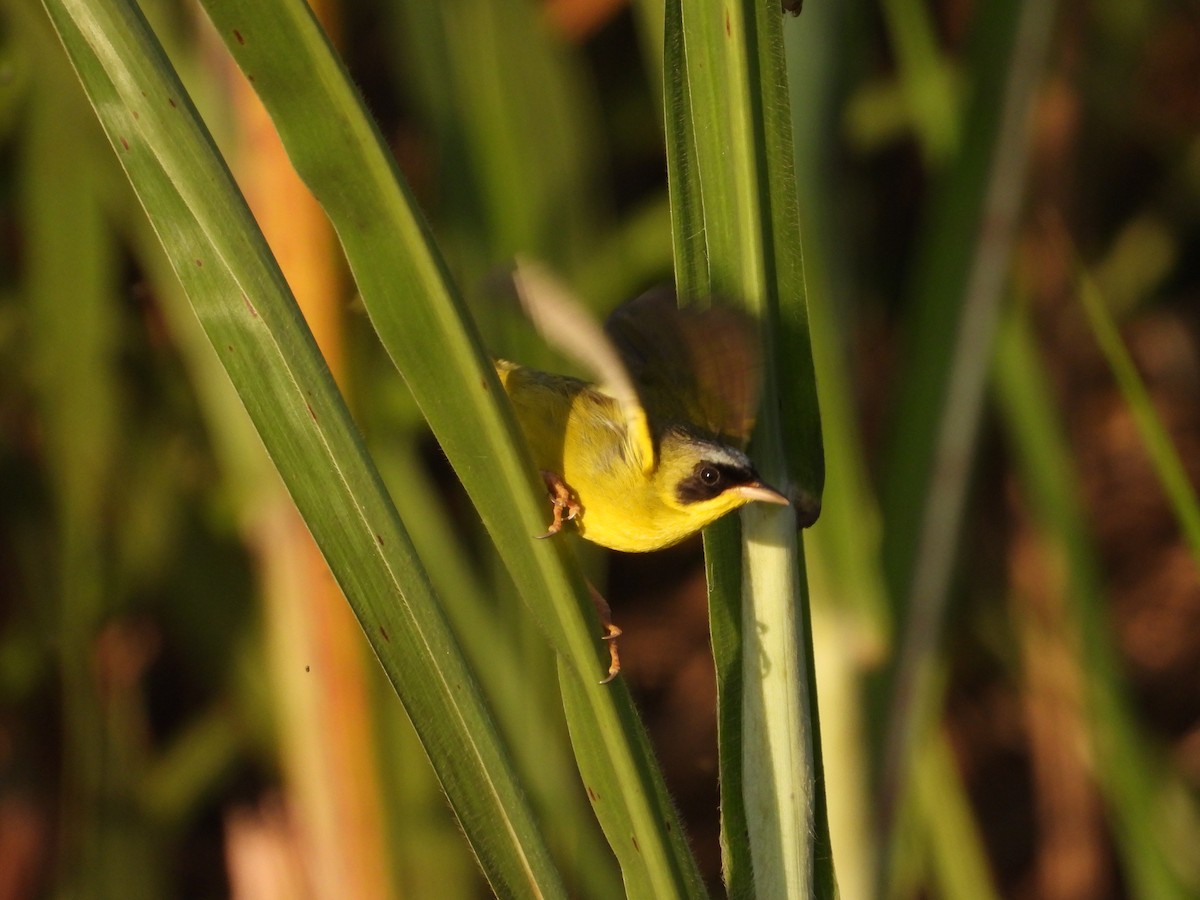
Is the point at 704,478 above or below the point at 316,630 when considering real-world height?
above

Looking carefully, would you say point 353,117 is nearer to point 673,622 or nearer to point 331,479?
point 331,479

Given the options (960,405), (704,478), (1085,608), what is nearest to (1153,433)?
(960,405)

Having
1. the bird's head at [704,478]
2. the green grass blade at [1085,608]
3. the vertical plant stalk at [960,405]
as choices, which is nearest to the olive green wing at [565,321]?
the bird's head at [704,478]

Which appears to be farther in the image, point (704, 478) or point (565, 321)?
point (704, 478)

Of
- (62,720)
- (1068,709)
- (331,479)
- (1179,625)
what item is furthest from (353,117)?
(1179,625)

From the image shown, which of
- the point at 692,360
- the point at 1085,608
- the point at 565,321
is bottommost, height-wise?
the point at 1085,608

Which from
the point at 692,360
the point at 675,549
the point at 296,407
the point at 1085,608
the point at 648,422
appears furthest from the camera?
the point at 675,549

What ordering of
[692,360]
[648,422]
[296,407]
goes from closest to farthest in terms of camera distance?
[296,407] < [692,360] < [648,422]

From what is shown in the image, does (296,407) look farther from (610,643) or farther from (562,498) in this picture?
(562,498)
